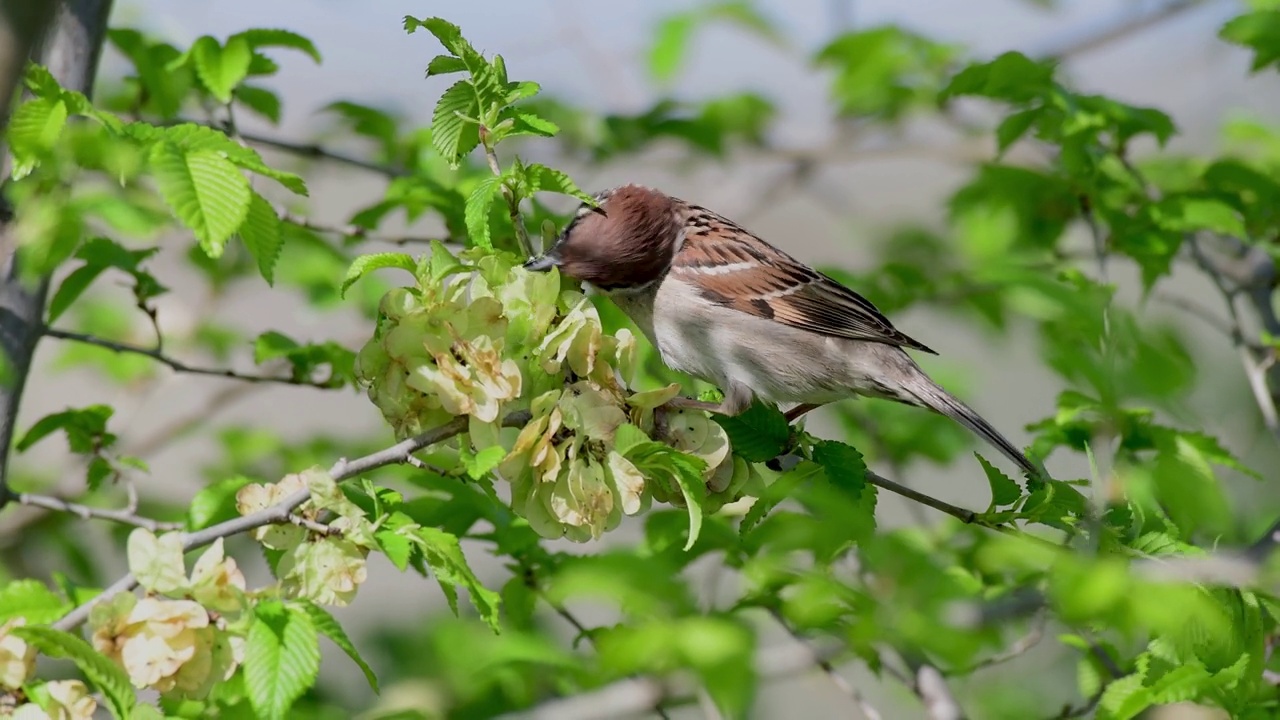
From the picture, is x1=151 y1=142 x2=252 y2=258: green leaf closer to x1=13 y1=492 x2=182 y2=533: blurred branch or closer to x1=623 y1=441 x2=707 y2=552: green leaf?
x1=13 y1=492 x2=182 y2=533: blurred branch

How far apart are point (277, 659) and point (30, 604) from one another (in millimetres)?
685

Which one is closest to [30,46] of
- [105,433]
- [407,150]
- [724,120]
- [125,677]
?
[125,677]

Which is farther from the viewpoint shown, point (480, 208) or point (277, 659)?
point (480, 208)

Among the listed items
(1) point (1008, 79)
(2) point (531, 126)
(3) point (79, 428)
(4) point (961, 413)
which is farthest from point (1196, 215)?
(3) point (79, 428)

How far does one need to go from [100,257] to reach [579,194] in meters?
1.33

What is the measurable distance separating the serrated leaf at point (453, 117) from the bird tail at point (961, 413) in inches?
53.7

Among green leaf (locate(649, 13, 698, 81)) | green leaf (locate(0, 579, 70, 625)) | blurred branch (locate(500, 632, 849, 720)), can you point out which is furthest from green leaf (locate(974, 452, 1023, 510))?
green leaf (locate(649, 13, 698, 81))

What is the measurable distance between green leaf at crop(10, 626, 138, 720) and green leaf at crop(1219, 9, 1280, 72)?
3.09m

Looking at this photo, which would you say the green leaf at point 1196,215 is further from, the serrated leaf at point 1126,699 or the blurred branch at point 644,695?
the blurred branch at point 644,695

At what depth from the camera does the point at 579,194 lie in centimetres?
206

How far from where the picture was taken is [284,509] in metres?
1.86

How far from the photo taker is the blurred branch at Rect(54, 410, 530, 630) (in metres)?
1.83

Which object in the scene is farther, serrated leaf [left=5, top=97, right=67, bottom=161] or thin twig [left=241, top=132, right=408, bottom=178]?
thin twig [left=241, top=132, right=408, bottom=178]

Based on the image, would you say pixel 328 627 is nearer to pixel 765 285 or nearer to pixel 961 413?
pixel 961 413
